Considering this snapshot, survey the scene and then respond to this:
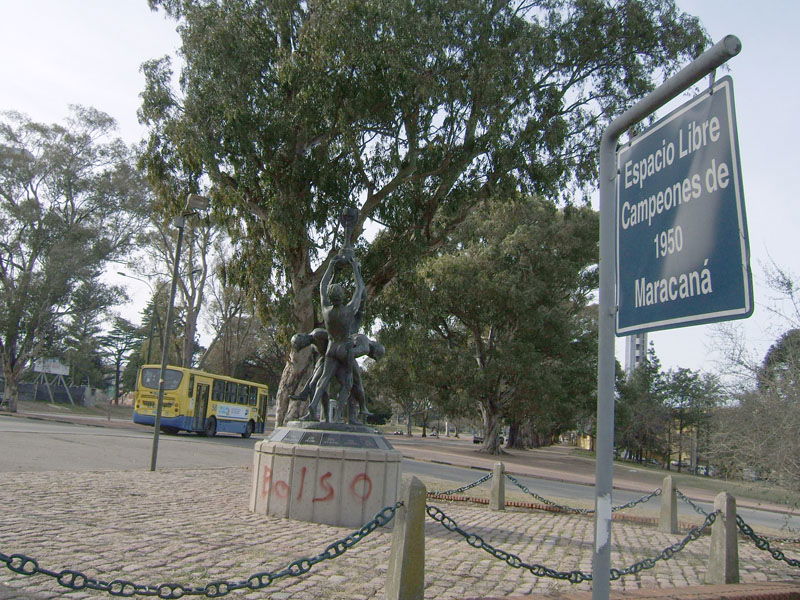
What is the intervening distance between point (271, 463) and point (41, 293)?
104ft

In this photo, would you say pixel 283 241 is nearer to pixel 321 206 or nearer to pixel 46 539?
pixel 321 206

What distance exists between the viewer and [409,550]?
4281 mm

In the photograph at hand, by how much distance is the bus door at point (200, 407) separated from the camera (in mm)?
28531

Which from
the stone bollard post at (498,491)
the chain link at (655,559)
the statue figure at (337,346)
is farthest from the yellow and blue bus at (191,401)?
the chain link at (655,559)

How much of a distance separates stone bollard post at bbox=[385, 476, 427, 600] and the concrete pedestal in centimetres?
380

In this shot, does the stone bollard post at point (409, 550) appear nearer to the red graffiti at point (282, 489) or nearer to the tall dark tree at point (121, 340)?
the red graffiti at point (282, 489)

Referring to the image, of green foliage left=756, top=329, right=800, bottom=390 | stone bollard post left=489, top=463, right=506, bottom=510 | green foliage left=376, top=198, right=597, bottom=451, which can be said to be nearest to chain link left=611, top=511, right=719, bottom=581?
green foliage left=756, top=329, right=800, bottom=390

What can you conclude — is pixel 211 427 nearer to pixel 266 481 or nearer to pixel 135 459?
pixel 135 459

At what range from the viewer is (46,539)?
5938mm

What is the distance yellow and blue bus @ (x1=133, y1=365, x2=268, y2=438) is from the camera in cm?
2778

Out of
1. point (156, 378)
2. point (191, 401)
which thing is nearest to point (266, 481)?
point (191, 401)

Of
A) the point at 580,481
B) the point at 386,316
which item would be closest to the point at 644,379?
the point at 580,481

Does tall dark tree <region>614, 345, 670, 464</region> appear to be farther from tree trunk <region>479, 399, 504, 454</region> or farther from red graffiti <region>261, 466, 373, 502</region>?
red graffiti <region>261, 466, 373, 502</region>

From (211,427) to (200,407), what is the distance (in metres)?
1.41
